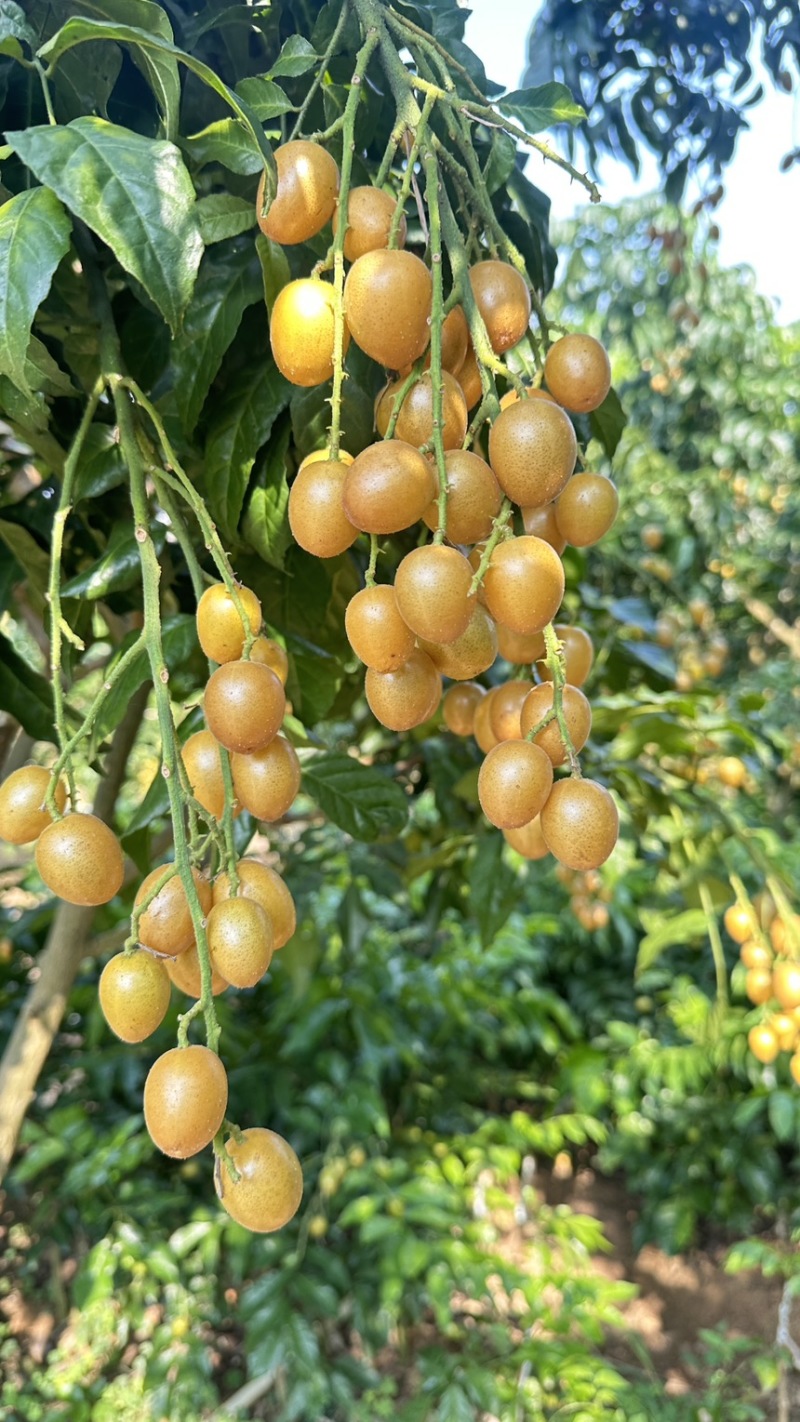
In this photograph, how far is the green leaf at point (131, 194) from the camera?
271 millimetres

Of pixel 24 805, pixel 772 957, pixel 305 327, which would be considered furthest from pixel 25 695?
pixel 772 957

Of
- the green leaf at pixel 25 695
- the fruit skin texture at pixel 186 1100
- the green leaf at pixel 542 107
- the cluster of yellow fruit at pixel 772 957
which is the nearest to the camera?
the fruit skin texture at pixel 186 1100

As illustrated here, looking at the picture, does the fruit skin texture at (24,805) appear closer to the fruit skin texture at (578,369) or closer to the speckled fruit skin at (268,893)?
the speckled fruit skin at (268,893)

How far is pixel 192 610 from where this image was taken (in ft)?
1.61

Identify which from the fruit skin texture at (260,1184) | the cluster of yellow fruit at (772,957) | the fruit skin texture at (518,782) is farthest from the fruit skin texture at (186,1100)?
the cluster of yellow fruit at (772,957)

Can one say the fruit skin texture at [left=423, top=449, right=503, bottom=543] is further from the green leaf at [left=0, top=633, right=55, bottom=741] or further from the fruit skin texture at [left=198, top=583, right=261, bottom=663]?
the green leaf at [left=0, top=633, right=55, bottom=741]

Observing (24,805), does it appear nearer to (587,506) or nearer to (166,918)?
(166,918)

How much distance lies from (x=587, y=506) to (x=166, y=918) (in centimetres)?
20

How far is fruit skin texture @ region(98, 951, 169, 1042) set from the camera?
0.29m

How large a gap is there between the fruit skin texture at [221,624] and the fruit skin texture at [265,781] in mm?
34

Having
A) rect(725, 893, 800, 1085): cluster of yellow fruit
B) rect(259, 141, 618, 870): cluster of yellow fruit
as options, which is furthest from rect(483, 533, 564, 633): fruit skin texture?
rect(725, 893, 800, 1085): cluster of yellow fruit

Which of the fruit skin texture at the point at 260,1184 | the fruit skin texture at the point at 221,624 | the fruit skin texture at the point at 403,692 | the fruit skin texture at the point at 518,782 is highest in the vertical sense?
the fruit skin texture at the point at 221,624

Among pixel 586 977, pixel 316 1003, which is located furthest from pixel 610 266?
pixel 316 1003

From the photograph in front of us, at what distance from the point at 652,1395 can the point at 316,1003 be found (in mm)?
809
